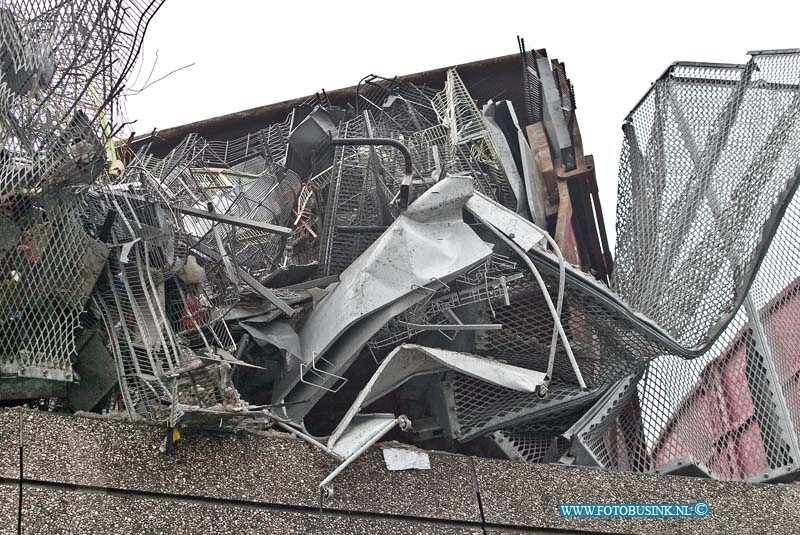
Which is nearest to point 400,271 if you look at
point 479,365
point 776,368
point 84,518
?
point 479,365

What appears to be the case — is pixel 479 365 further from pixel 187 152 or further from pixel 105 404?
pixel 187 152

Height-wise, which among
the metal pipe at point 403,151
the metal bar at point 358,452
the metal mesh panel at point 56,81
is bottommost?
the metal bar at point 358,452

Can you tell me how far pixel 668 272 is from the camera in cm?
733

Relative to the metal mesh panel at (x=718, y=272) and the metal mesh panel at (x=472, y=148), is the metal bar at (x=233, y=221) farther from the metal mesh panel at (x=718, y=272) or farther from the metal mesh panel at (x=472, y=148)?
the metal mesh panel at (x=718, y=272)

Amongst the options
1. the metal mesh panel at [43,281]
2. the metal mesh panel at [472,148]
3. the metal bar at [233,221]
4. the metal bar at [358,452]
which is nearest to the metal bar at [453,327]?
the metal bar at [358,452]

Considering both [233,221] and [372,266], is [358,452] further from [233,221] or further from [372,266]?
[233,221]

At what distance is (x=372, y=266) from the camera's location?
6617mm

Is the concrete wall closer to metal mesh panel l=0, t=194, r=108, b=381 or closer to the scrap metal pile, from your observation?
the scrap metal pile

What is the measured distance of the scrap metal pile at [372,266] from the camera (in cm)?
594

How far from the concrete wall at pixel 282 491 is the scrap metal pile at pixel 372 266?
194mm

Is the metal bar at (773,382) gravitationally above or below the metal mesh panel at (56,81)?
below

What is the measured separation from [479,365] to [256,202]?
212 cm

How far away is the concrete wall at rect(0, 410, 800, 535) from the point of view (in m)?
5.35

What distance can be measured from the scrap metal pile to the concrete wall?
194 mm
